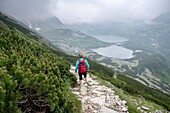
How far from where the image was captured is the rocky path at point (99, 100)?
13804 mm

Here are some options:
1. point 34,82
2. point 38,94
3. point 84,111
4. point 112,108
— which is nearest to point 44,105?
point 38,94

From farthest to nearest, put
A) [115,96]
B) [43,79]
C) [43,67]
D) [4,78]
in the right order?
[115,96] < [43,67] < [43,79] < [4,78]

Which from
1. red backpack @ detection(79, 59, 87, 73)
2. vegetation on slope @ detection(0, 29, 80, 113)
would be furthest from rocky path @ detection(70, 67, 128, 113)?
vegetation on slope @ detection(0, 29, 80, 113)

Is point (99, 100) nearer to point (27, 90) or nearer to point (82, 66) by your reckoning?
point (82, 66)

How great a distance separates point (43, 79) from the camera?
9.03 metres

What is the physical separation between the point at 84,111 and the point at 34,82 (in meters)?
5.47

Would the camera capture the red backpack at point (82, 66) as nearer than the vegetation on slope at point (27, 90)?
No

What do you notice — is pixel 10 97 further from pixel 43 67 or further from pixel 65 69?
pixel 65 69

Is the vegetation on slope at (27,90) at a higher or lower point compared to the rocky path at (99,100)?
higher

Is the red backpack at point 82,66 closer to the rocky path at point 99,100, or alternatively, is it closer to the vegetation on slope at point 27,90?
the rocky path at point 99,100

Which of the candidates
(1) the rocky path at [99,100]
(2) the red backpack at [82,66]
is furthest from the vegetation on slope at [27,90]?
(2) the red backpack at [82,66]

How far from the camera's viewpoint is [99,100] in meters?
15.2

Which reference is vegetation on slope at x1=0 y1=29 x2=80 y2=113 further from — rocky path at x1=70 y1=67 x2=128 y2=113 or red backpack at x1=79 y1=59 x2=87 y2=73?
red backpack at x1=79 y1=59 x2=87 y2=73

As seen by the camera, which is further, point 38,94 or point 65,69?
point 65,69
